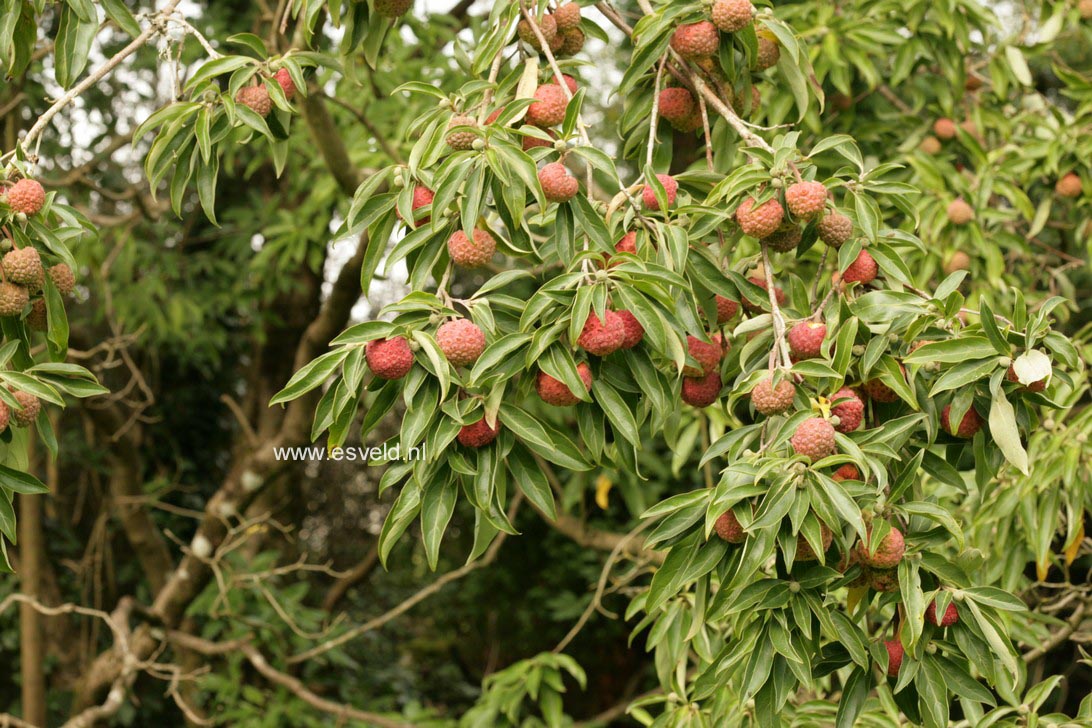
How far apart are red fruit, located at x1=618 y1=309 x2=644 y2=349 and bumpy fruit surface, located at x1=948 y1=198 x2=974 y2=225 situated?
4.66 ft

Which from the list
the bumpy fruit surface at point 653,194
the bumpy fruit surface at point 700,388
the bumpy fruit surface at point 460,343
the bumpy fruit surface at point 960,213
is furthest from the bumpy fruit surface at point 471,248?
the bumpy fruit surface at point 960,213

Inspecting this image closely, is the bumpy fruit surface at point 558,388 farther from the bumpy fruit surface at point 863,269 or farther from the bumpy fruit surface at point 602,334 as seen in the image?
the bumpy fruit surface at point 863,269

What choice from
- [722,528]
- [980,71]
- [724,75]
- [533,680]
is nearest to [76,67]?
[724,75]

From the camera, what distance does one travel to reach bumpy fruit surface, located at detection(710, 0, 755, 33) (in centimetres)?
143

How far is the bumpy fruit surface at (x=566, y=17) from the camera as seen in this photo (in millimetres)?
1505

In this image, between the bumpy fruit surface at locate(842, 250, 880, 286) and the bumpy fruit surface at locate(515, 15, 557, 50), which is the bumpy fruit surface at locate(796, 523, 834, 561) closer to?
the bumpy fruit surface at locate(842, 250, 880, 286)

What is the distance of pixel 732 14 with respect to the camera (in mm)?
1430

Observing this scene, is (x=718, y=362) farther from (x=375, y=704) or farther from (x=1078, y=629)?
(x=375, y=704)

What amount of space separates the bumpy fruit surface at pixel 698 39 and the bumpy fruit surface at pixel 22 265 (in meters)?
0.86

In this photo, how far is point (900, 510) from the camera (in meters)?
1.19

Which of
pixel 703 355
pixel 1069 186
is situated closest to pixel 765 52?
pixel 703 355

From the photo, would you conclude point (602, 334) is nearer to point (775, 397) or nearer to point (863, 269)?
point (775, 397)

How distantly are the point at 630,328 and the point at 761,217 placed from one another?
23 cm

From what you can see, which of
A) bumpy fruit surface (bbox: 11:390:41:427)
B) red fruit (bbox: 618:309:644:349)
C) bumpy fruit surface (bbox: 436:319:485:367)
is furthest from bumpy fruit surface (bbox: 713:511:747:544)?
bumpy fruit surface (bbox: 11:390:41:427)
